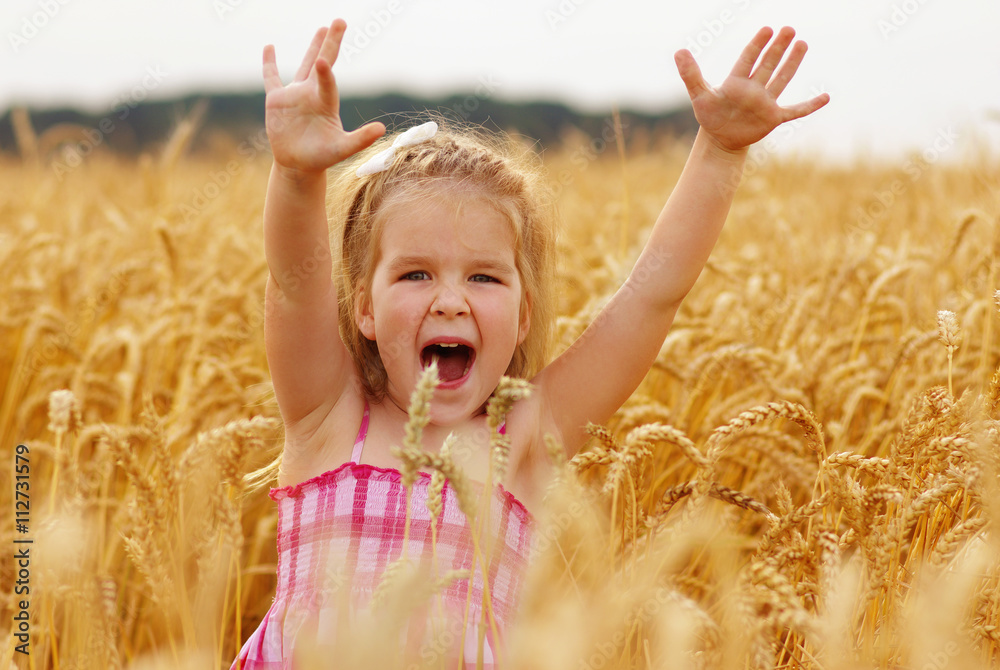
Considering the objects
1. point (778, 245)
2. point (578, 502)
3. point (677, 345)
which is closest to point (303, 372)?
point (578, 502)

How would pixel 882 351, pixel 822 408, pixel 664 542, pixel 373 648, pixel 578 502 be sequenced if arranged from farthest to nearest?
pixel 882 351, pixel 822 408, pixel 664 542, pixel 578 502, pixel 373 648

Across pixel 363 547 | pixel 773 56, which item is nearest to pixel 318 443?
pixel 363 547

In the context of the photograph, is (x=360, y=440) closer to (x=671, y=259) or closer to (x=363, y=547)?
(x=363, y=547)

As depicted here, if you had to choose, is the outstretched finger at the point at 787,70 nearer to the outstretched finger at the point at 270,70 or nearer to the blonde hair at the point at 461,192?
the blonde hair at the point at 461,192

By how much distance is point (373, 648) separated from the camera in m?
0.57

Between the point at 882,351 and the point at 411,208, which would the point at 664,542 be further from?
the point at 882,351

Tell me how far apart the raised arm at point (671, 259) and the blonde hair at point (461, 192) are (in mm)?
179

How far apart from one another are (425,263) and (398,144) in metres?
0.20

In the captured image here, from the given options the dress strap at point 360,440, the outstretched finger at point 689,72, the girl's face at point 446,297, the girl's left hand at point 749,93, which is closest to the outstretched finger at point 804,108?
the girl's left hand at point 749,93

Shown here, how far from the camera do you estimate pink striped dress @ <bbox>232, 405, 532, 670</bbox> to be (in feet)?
3.86

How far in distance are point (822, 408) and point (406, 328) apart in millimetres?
1134

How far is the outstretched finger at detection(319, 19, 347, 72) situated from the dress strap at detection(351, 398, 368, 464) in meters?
0.55

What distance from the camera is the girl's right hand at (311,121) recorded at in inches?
40.1

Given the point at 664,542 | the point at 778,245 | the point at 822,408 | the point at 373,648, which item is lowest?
the point at 373,648
